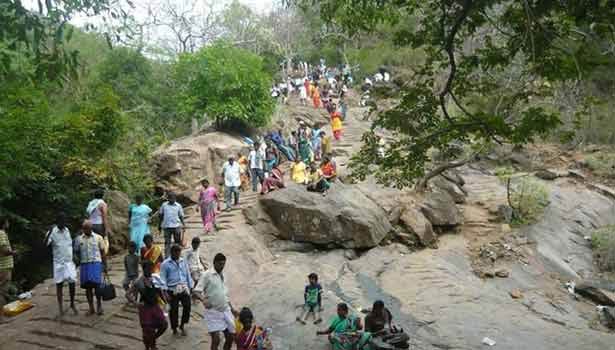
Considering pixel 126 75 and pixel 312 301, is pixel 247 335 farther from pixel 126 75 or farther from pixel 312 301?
pixel 126 75

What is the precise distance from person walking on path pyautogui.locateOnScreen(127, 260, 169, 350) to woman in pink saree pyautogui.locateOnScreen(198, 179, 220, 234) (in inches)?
198

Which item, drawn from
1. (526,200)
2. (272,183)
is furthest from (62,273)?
(526,200)

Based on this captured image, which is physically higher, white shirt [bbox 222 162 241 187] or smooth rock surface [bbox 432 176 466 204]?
white shirt [bbox 222 162 241 187]

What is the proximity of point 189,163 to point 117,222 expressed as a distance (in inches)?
178

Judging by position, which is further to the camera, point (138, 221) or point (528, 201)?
point (528, 201)

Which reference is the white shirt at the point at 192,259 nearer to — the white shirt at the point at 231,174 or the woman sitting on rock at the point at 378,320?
the woman sitting on rock at the point at 378,320

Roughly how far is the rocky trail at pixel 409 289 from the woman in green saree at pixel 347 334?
0.91m

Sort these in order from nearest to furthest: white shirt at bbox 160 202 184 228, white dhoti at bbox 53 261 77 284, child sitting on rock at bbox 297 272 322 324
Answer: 1. white dhoti at bbox 53 261 77 284
2. child sitting on rock at bbox 297 272 322 324
3. white shirt at bbox 160 202 184 228

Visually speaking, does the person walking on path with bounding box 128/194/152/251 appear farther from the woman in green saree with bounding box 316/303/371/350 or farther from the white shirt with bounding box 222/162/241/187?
the woman in green saree with bounding box 316/303/371/350

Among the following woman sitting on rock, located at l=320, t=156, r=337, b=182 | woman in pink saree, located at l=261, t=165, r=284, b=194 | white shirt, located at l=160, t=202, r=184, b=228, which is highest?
woman sitting on rock, located at l=320, t=156, r=337, b=182

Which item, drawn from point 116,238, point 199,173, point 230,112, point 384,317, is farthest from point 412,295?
point 230,112

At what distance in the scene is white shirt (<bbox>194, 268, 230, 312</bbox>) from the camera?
671cm

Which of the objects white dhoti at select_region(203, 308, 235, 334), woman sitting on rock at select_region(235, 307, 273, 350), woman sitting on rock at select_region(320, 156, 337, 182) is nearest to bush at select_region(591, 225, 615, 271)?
woman sitting on rock at select_region(320, 156, 337, 182)

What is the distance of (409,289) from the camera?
40.2ft
